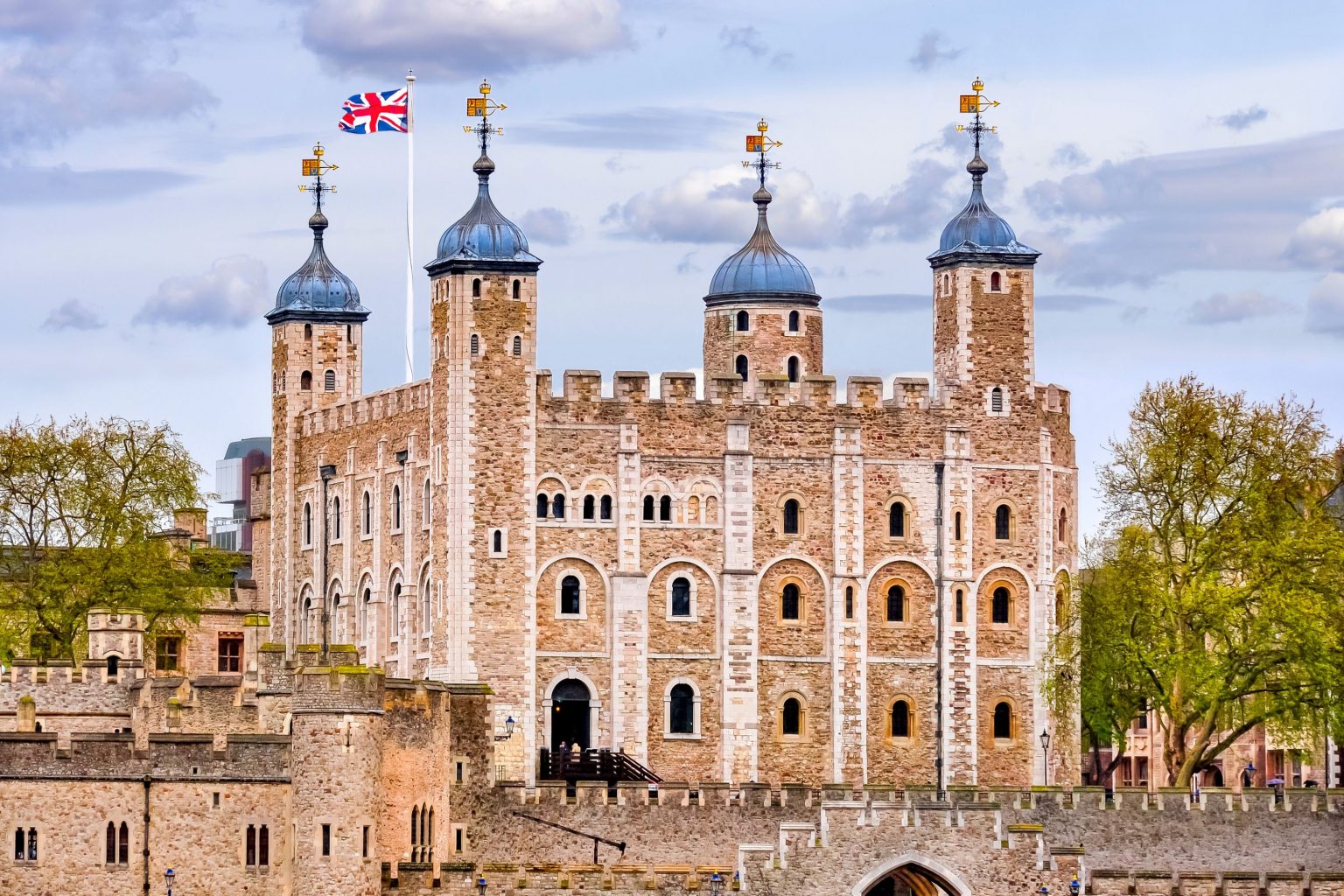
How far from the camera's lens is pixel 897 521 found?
114 meters

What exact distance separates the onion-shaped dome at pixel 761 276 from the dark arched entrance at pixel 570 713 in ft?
55.0

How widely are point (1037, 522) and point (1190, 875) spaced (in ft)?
74.5

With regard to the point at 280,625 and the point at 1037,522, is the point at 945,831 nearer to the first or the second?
the point at 1037,522

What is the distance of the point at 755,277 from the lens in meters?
122

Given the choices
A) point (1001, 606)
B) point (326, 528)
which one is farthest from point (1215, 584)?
point (326, 528)

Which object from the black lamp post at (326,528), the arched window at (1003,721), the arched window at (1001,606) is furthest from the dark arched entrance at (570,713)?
the black lamp post at (326,528)

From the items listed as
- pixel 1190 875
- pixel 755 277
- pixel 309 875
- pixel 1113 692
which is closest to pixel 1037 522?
pixel 1113 692

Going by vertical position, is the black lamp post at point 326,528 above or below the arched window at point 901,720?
above

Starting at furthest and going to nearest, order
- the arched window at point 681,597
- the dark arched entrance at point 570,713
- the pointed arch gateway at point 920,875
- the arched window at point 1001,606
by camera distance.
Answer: the arched window at point 1001,606, the arched window at point 681,597, the dark arched entrance at point 570,713, the pointed arch gateway at point 920,875

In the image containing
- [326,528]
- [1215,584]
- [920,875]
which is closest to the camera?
[920,875]

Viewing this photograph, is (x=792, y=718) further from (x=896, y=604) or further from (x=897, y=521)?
(x=897, y=521)

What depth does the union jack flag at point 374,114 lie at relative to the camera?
11650 cm

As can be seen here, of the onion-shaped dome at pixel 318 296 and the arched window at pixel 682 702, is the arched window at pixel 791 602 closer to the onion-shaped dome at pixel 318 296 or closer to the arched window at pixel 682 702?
the arched window at pixel 682 702

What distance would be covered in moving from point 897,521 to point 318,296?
76.1ft
